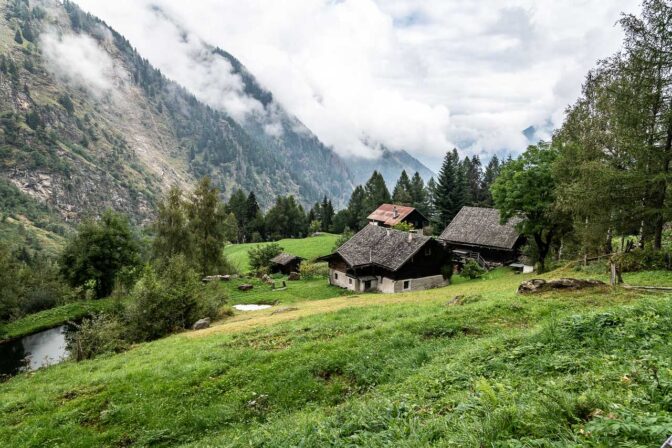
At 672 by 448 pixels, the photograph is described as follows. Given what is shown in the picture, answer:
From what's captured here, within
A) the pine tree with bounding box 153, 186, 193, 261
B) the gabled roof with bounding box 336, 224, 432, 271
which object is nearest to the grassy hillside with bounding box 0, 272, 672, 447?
the gabled roof with bounding box 336, 224, 432, 271

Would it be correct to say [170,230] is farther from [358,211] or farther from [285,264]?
[358,211]

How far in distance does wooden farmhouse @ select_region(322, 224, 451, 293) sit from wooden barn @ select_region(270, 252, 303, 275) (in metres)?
19.2

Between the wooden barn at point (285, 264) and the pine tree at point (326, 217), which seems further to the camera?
the pine tree at point (326, 217)

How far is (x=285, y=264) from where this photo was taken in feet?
243

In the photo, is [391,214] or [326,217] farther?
[326,217]

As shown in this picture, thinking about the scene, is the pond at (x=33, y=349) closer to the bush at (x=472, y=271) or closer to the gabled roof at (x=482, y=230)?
the bush at (x=472, y=271)

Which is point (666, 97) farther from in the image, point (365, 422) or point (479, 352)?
point (365, 422)

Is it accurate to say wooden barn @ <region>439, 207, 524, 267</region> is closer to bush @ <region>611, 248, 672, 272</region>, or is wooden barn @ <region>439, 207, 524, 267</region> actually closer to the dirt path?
the dirt path

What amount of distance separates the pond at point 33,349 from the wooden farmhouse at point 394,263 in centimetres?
3304

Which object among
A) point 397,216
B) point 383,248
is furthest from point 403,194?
point 383,248

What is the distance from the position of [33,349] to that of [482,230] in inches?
2530

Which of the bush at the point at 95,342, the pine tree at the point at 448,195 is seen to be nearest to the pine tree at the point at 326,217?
the pine tree at the point at 448,195

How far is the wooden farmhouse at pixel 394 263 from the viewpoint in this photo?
2005 inches

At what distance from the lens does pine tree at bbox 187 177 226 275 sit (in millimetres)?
56125
